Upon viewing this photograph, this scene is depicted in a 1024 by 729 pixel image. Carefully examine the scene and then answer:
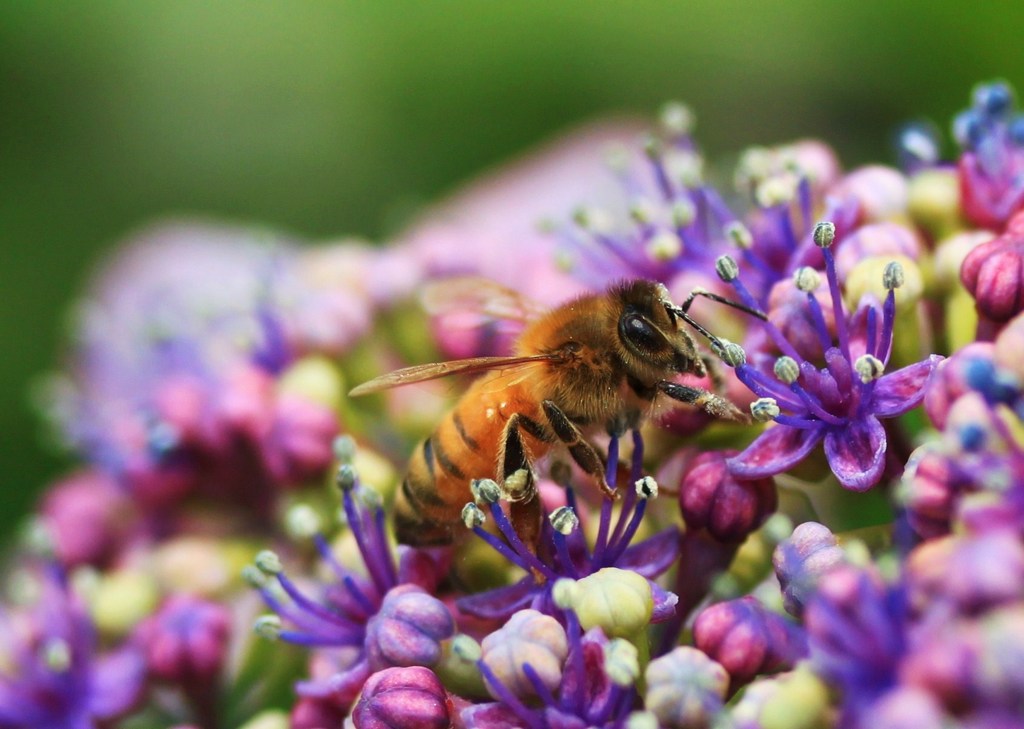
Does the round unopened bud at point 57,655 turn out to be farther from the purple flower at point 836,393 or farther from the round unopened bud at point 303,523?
the purple flower at point 836,393

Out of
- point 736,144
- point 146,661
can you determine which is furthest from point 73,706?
point 736,144

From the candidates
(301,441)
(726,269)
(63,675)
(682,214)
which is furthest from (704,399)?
(63,675)

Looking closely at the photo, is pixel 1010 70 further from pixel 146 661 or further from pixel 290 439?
pixel 146 661

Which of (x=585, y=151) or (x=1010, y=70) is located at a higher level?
(x=585, y=151)

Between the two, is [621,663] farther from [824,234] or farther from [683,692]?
[824,234]

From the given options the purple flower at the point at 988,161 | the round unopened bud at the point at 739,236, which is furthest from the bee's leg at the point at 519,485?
the purple flower at the point at 988,161

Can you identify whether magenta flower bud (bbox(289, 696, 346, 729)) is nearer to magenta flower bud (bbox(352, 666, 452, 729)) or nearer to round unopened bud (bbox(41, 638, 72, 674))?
magenta flower bud (bbox(352, 666, 452, 729))
